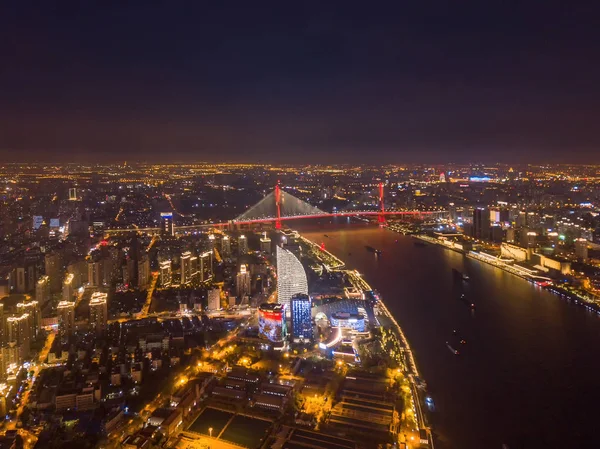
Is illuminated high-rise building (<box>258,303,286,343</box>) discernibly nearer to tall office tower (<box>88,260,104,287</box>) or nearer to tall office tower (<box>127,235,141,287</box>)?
tall office tower (<box>127,235,141,287</box>)

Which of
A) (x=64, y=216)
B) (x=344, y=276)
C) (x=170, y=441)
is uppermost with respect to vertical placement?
(x=64, y=216)

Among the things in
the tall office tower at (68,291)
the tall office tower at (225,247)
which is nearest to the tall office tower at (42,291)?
the tall office tower at (68,291)

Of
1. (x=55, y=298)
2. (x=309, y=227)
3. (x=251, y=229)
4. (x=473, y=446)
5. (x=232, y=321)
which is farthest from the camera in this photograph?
(x=309, y=227)

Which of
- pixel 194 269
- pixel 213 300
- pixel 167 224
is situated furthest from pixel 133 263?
pixel 167 224

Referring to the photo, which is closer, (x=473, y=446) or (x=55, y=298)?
(x=473, y=446)

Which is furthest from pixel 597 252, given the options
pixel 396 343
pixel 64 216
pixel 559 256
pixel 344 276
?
pixel 64 216

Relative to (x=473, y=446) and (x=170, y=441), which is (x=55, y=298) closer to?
(x=170, y=441)

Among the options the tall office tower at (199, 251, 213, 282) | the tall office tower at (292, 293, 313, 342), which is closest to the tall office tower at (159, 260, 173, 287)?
the tall office tower at (199, 251, 213, 282)

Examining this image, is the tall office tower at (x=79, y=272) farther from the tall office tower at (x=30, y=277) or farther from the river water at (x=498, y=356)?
the river water at (x=498, y=356)
